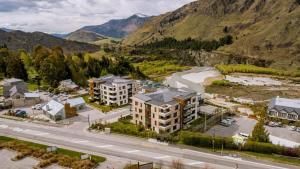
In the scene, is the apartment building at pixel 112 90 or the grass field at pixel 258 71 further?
the grass field at pixel 258 71

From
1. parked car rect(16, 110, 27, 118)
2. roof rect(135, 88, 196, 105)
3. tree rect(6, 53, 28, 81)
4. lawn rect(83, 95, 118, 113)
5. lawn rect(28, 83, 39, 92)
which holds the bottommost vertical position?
parked car rect(16, 110, 27, 118)

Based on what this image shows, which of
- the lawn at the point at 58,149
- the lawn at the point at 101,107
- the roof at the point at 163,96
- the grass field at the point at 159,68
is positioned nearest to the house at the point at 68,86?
the lawn at the point at 101,107

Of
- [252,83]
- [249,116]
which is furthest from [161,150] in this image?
[252,83]

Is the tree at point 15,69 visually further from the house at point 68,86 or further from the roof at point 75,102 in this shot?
the roof at point 75,102

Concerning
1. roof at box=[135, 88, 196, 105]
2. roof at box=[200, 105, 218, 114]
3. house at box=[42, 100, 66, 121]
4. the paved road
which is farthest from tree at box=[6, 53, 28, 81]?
roof at box=[200, 105, 218, 114]

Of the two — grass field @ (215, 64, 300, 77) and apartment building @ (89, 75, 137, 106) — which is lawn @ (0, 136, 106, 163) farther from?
grass field @ (215, 64, 300, 77)
